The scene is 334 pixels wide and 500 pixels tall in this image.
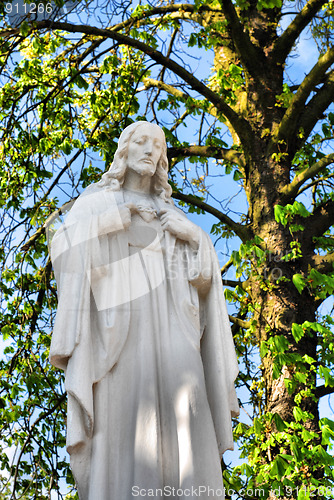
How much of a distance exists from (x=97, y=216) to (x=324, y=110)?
5.41 m

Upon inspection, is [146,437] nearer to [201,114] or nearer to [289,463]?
[289,463]

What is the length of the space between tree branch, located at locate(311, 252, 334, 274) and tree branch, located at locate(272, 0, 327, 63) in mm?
2711

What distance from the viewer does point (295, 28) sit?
30.9 ft

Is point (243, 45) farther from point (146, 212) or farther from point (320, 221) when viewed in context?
point (146, 212)

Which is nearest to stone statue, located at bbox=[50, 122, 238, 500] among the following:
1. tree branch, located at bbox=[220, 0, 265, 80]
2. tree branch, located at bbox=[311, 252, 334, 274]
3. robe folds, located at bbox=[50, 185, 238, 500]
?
robe folds, located at bbox=[50, 185, 238, 500]

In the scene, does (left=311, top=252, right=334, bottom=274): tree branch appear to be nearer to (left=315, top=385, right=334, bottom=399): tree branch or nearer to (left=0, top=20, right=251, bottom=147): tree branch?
(left=315, top=385, right=334, bottom=399): tree branch

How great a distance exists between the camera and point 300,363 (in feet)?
25.5

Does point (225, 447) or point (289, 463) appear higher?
point (289, 463)

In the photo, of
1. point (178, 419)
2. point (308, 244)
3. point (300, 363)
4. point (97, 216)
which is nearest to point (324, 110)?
point (308, 244)

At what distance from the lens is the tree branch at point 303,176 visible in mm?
8273

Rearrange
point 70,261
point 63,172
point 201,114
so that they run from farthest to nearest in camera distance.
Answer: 1. point 201,114
2. point 63,172
3. point 70,261

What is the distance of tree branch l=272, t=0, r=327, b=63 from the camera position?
30.3ft

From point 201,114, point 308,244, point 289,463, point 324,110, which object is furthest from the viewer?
point 201,114

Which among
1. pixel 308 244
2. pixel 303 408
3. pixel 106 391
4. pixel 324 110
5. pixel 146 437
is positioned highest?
pixel 324 110
